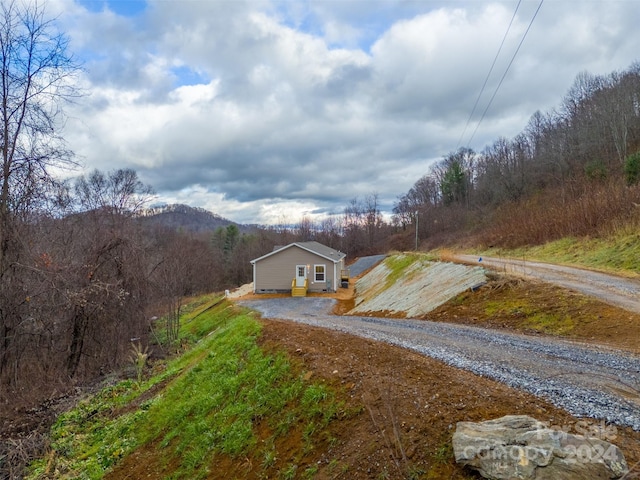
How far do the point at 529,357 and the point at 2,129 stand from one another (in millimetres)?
11240

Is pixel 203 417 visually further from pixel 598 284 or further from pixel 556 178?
pixel 556 178

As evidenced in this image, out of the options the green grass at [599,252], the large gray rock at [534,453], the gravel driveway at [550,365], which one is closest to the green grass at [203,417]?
the large gray rock at [534,453]

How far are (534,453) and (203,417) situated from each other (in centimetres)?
487

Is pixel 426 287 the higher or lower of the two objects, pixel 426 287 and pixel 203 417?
the higher

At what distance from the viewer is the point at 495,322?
29.5ft

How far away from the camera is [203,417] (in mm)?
5734

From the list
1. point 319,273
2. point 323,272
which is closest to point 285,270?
point 319,273

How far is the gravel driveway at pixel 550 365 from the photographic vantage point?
3.60 m

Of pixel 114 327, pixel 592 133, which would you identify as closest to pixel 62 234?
pixel 114 327

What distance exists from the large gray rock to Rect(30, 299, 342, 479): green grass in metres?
1.74

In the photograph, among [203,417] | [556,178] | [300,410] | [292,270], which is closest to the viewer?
[300,410]

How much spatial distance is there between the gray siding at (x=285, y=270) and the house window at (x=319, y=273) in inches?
8.9

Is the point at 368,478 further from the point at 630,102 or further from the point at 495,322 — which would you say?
the point at 630,102

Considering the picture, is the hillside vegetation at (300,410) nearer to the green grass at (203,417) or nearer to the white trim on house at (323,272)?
the green grass at (203,417)
